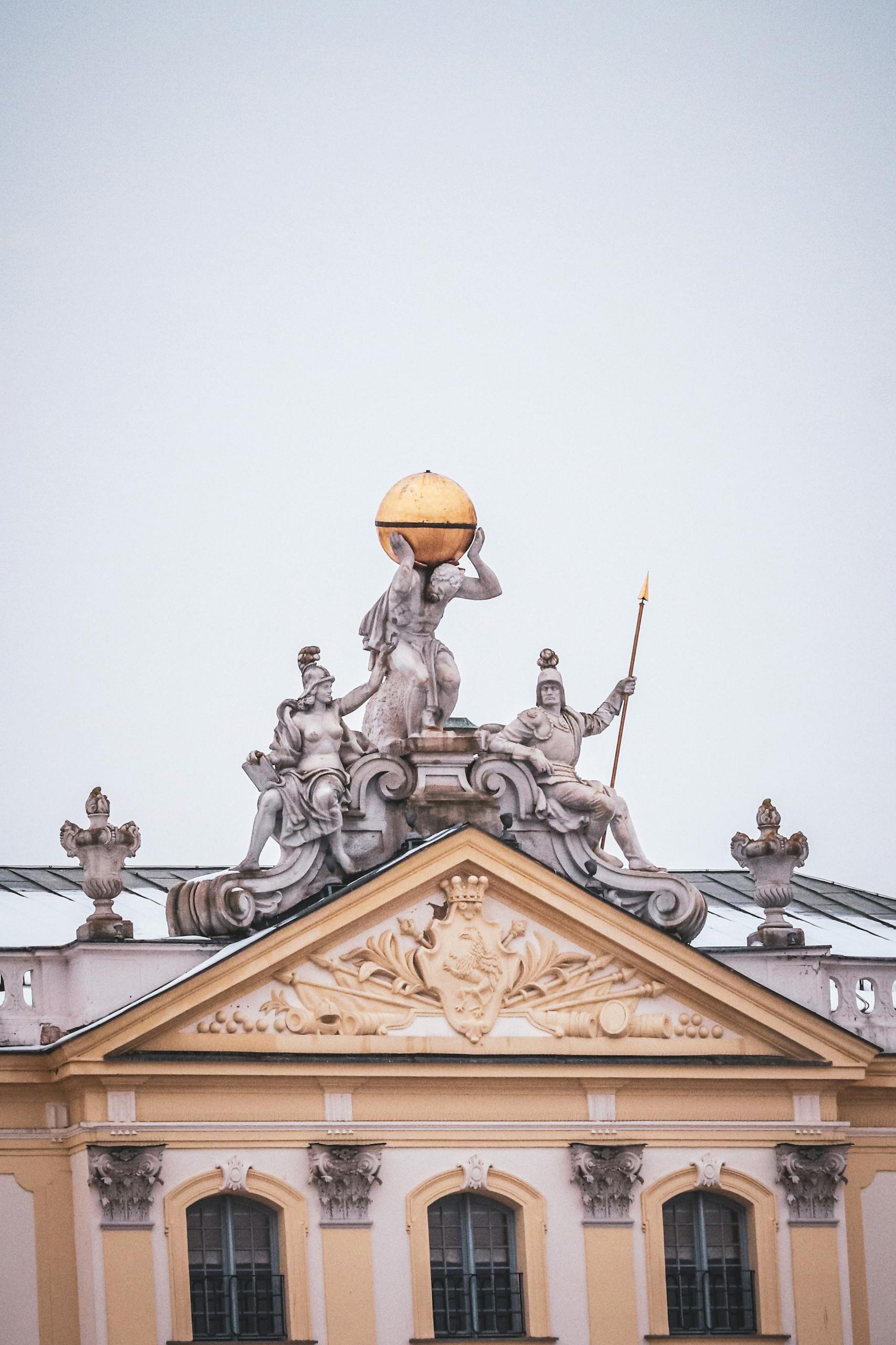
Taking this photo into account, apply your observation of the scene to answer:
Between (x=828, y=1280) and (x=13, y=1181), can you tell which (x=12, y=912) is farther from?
(x=828, y=1280)

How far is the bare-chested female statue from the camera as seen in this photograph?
1435 inches

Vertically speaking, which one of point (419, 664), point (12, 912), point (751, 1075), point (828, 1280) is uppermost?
point (419, 664)

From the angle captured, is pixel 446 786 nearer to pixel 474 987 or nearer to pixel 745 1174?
pixel 474 987

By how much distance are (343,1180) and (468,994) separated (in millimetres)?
2424

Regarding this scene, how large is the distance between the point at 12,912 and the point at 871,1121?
10.1 metres

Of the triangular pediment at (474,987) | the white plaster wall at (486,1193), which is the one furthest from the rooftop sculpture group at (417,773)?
the white plaster wall at (486,1193)

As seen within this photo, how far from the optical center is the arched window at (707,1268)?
120ft

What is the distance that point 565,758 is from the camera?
124ft

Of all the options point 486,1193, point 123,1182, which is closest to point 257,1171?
point 123,1182

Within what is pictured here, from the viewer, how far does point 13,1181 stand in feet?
115

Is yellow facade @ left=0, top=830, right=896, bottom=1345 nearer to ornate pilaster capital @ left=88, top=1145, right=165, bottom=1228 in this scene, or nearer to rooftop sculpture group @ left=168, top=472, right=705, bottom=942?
ornate pilaster capital @ left=88, top=1145, right=165, bottom=1228

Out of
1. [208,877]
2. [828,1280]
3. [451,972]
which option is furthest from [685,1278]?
[208,877]

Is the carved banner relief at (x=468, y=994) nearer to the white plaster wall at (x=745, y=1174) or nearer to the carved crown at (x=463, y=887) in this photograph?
the carved crown at (x=463, y=887)

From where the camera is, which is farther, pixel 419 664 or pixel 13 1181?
pixel 419 664
